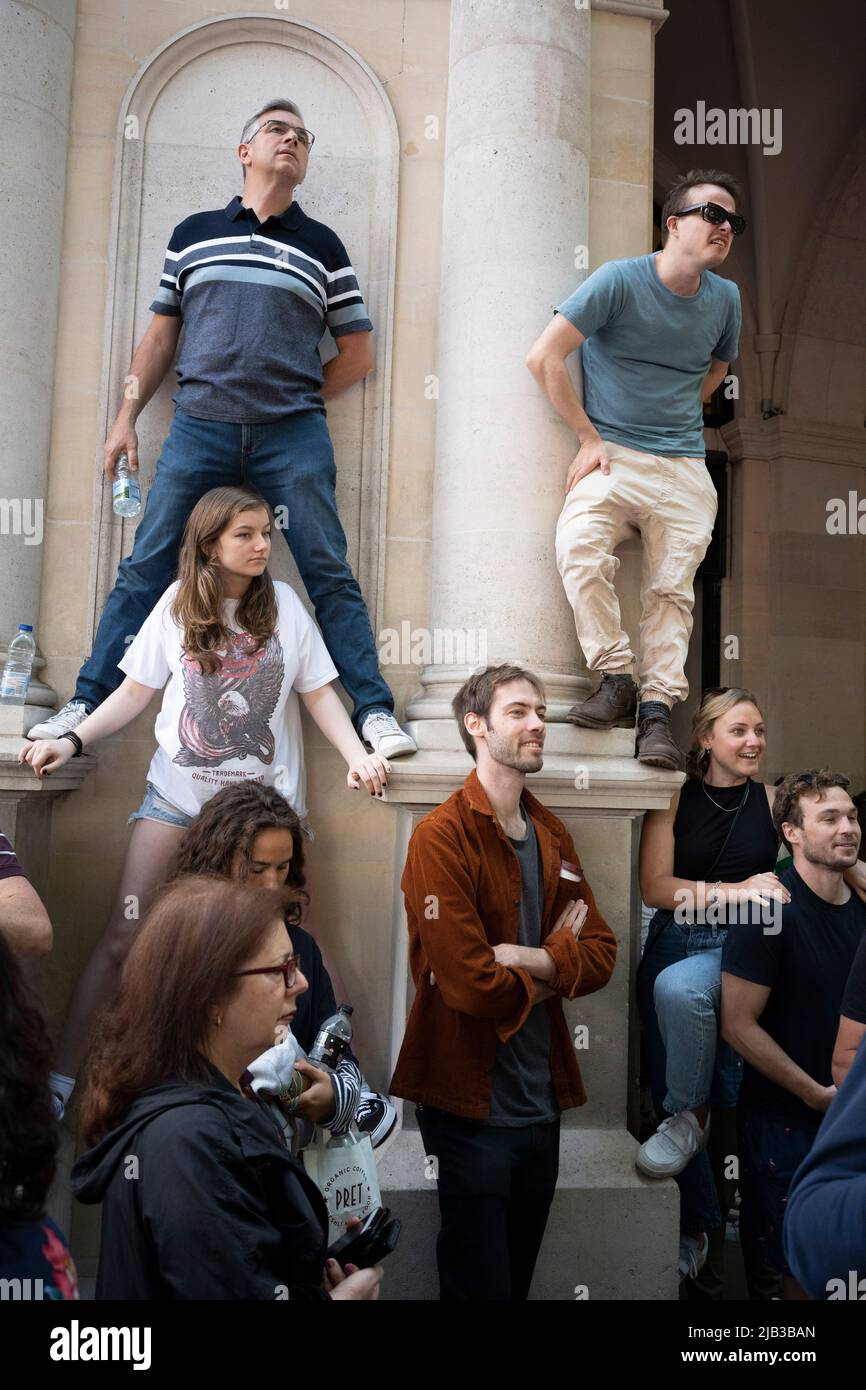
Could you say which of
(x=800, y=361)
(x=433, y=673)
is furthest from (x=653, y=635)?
(x=800, y=361)

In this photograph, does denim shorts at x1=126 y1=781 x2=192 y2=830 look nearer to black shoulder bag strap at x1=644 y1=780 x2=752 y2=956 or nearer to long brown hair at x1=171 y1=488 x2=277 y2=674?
long brown hair at x1=171 y1=488 x2=277 y2=674

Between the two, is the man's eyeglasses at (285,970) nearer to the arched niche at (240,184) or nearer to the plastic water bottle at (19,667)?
the plastic water bottle at (19,667)

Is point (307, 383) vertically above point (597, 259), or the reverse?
point (597, 259)

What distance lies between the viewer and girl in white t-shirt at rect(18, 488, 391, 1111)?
4.35 metres

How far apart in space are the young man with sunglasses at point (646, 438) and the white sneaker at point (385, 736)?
65 centimetres

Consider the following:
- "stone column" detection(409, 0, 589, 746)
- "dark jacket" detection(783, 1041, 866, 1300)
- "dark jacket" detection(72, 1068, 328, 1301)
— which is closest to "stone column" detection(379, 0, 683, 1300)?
"stone column" detection(409, 0, 589, 746)

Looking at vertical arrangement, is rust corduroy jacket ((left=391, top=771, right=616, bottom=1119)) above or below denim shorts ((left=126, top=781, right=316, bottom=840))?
below

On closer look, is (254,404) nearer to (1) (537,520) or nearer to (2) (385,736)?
(1) (537,520)

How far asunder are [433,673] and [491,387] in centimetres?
117

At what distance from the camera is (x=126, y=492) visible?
15.4 ft

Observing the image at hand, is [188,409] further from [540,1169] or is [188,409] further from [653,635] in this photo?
[540,1169]

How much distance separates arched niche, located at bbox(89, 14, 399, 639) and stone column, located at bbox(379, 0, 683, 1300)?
0.29 meters

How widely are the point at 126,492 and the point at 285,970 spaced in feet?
9.17
